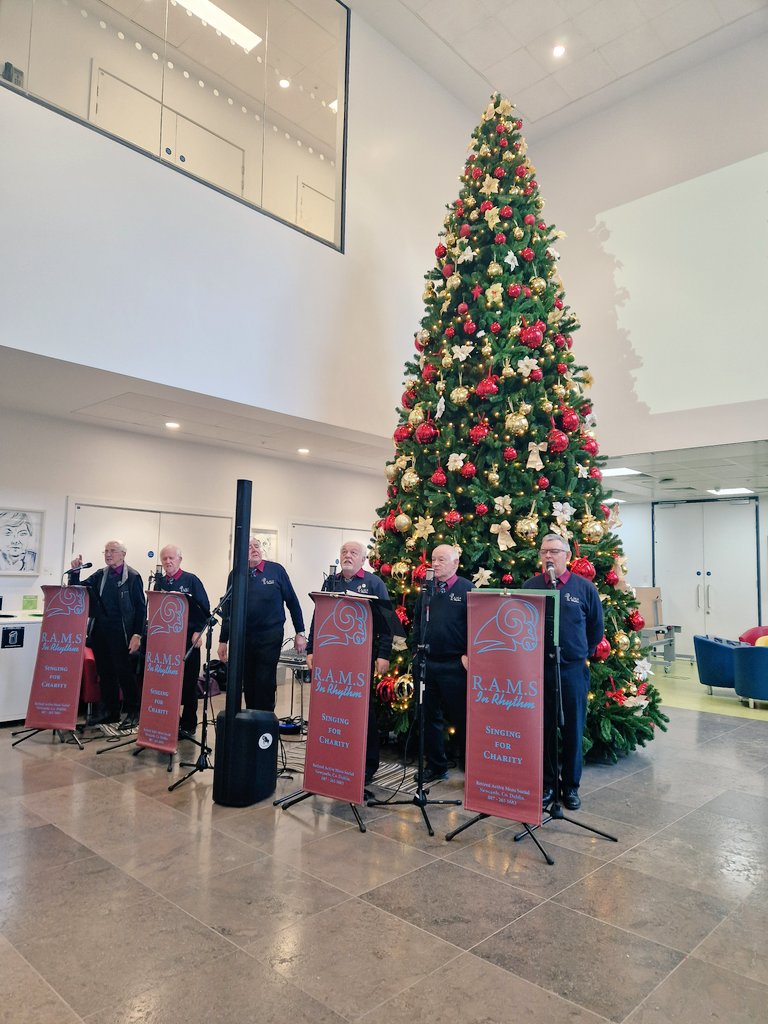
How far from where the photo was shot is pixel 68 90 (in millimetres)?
5227

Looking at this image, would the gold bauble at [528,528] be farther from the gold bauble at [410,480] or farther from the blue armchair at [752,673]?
the blue armchair at [752,673]

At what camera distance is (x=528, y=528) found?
484cm

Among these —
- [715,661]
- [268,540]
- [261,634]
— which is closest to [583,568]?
[261,634]

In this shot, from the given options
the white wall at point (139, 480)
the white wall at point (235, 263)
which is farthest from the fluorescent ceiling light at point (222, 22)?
the white wall at point (139, 480)

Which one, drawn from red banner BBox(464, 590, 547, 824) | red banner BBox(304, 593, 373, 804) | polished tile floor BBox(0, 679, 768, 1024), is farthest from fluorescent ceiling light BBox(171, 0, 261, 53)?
polished tile floor BBox(0, 679, 768, 1024)

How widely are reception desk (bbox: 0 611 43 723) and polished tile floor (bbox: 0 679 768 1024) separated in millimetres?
1857

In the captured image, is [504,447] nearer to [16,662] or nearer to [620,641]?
[620,641]

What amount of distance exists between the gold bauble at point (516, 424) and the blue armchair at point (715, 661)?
5.27 meters

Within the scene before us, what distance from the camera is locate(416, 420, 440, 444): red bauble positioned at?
17.5 ft

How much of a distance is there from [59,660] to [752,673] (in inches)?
289

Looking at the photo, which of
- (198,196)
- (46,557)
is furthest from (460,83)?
(46,557)

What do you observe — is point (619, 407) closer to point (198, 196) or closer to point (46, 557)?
point (198, 196)

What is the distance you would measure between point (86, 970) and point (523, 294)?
495 cm

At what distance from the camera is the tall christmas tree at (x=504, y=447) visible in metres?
5.01
